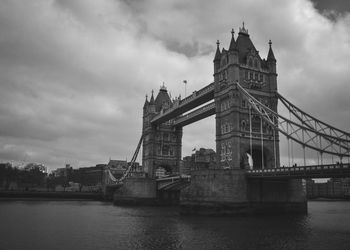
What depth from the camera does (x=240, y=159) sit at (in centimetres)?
5138

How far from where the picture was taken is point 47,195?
106250 millimetres

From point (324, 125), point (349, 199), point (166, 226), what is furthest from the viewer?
point (349, 199)

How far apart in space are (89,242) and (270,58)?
41098 mm

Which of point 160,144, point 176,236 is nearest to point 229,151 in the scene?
point 176,236

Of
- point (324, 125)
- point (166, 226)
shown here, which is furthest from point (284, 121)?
point (166, 226)

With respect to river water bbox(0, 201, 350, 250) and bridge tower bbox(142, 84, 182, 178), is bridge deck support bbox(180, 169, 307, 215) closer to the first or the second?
river water bbox(0, 201, 350, 250)

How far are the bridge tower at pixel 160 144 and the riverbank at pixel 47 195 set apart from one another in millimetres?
32462

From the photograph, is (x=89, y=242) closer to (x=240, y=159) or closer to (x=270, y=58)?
(x=240, y=159)

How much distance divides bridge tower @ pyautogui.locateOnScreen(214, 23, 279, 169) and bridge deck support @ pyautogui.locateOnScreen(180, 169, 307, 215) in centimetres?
391

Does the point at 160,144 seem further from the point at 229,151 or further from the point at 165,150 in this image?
the point at 229,151

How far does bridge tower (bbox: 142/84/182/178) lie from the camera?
8606 centimetres

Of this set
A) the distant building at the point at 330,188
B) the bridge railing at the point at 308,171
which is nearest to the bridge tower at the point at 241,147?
the bridge railing at the point at 308,171

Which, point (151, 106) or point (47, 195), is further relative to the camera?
point (47, 195)

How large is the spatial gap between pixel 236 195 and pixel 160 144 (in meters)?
42.5
